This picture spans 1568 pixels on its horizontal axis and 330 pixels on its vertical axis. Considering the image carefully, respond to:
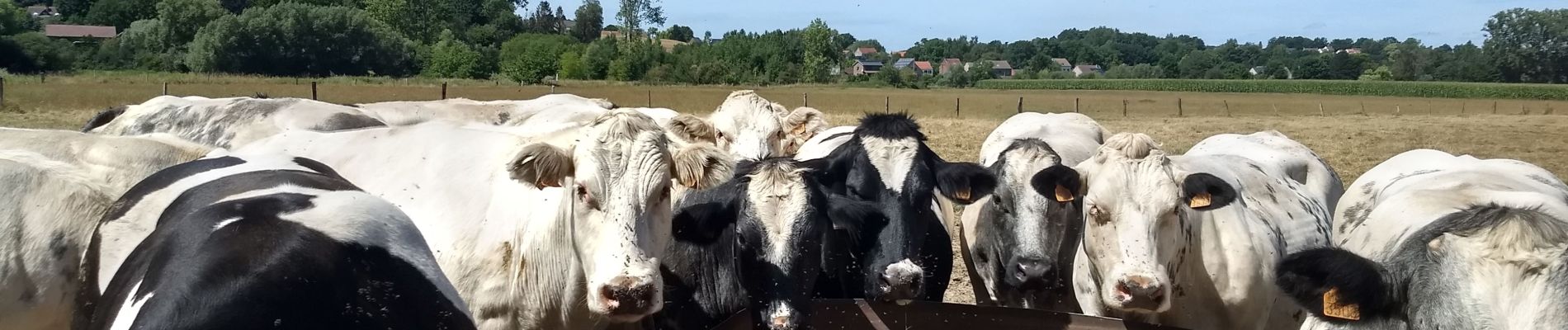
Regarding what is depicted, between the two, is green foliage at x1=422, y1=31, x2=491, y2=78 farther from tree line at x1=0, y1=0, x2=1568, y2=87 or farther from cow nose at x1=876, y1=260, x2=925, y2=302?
cow nose at x1=876, y1=260, x2=925, y2=302

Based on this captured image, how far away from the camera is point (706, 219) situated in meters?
4.76

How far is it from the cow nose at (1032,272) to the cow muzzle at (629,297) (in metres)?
2.41

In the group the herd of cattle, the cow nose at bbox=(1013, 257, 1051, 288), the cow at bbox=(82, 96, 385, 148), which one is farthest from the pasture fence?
the cow nose at bbox=(1013, 257, 1051, 288)

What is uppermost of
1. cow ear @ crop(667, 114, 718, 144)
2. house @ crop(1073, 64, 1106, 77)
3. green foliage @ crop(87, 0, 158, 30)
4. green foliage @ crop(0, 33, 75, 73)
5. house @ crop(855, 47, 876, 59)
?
green foliage @ crop(87, 0, 158, 30)

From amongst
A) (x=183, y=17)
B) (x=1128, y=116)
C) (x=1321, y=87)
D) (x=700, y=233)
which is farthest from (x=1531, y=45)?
(x=700, y=233)

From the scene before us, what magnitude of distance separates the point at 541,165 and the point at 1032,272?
2655 millimetres

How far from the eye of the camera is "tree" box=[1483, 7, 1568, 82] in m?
81.2

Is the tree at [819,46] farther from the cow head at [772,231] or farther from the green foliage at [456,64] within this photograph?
A: the cow head at [772,231]

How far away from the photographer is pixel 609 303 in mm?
3791

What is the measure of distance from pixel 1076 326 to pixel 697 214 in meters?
1.59

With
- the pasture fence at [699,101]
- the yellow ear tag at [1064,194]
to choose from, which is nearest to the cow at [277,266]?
the yellow ear tag at [1064,194]

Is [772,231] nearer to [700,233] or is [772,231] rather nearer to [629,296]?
[700,233]

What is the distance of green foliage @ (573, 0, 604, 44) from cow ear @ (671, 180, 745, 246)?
444ft

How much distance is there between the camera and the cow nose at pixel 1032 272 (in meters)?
5.60
